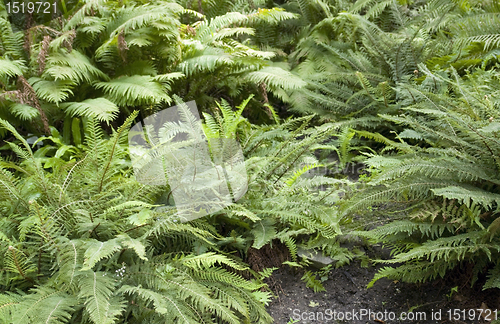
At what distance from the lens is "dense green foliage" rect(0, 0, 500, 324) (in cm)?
169

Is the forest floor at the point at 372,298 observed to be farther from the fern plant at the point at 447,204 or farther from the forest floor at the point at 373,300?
the fern plant at the point at 447,204

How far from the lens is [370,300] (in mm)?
2072

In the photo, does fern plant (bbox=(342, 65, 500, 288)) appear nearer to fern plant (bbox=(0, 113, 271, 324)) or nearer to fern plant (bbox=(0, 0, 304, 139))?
fern plant (bbox=(0, 113, 271, 324))

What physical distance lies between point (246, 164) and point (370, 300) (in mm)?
1100

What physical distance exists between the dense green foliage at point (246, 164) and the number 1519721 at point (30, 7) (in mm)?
254

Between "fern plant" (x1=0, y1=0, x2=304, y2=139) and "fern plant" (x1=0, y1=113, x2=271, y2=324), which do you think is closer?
"fern plant" (x1=0, y1=113, x2=271, y2=324)

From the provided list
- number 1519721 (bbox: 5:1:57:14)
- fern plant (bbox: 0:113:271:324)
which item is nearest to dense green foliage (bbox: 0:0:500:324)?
fern plant (bbox: 0:113:271:324)

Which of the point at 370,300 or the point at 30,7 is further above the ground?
the point at 30,7

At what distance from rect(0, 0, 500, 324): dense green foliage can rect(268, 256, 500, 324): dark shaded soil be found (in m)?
0.10

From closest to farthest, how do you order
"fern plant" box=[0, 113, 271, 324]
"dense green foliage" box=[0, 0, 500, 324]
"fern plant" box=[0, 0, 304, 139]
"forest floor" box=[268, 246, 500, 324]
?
"fern plant" box=[0, 113, 271, 324], "dense green foliage" box=[0, 0, 500, 324], "forest floor" box=[268, 246, 500, 324], "fern plant" box=[0, 0, 304, 139]

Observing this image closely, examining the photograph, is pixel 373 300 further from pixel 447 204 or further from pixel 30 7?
pixel 30 7

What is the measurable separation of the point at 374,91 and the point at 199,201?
6.73 feet

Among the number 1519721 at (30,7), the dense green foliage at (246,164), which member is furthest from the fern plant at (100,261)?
the number 1519721 at (30,7)

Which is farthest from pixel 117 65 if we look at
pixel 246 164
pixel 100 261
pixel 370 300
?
pixel 370 300
